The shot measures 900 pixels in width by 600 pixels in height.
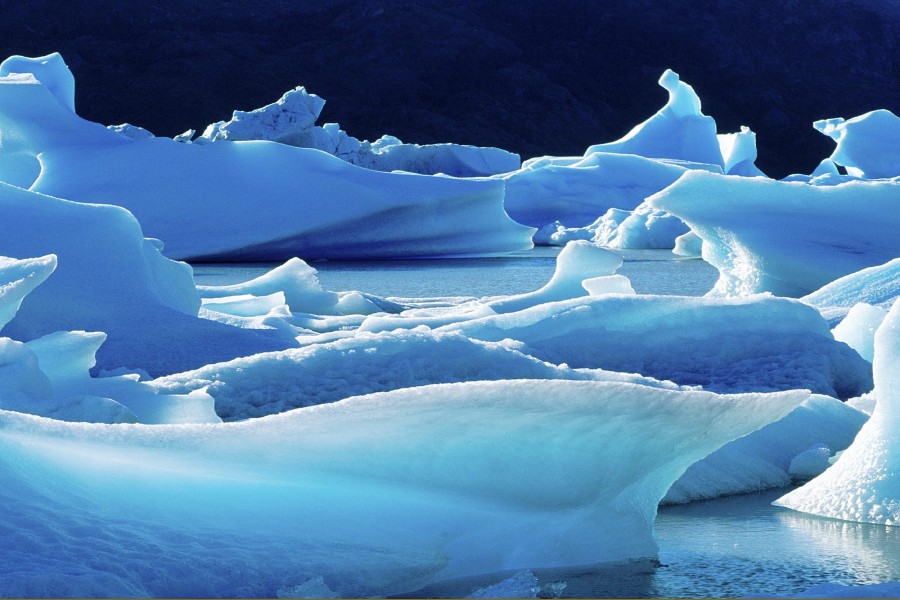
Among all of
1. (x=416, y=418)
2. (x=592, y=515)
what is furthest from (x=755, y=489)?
(x=416, y=418)

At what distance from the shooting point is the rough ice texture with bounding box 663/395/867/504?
3350 millimetres

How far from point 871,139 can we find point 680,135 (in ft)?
12.4

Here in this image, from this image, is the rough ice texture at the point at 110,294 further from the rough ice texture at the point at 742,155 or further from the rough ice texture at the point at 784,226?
the rough ice texture at the point at 742,155

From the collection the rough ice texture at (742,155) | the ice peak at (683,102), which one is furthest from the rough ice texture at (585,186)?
the rough ice texture at (742,155)

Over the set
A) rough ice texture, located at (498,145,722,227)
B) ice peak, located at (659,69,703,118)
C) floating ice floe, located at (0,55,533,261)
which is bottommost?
floating ice floe, located at (0,55,533,261)

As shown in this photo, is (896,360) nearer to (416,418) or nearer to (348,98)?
(416,418)

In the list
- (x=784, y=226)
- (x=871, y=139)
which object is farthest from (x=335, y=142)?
(x=784, y=226)

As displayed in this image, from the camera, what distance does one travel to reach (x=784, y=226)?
320 inches

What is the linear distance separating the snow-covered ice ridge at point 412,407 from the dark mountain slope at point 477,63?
37.1 meters

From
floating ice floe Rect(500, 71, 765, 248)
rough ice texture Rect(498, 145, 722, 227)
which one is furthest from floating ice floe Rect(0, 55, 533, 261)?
rough ice texture Rect(498, 145, 722, 227)

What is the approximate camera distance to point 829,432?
369 centimetres

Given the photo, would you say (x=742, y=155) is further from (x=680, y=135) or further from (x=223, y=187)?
(x=223, y=187)

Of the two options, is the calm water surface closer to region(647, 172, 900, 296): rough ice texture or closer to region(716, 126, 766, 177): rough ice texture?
region(647, 172, 900, 296): rough ice texture

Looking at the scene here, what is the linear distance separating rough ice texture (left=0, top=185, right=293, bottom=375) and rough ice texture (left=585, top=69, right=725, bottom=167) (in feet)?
57.9
